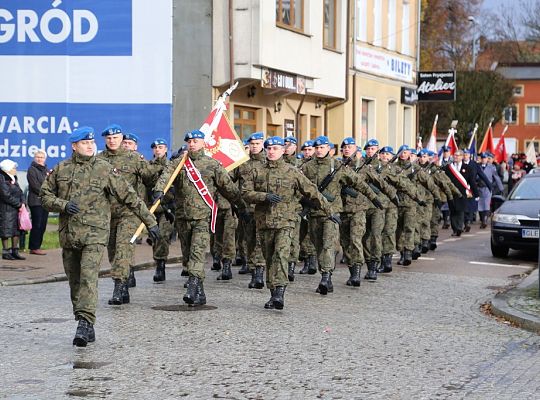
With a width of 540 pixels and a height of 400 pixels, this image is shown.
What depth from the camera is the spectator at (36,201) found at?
661 inches

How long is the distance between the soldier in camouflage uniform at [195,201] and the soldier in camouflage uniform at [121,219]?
0.59 metres

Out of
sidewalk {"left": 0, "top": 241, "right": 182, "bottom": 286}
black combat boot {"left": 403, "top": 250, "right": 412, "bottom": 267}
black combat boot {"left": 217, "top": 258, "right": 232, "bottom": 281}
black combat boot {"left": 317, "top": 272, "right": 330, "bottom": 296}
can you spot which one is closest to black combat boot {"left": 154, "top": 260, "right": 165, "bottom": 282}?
black combat boot {"left": 217, "top": 258, "right": 232, "bottom": 281}

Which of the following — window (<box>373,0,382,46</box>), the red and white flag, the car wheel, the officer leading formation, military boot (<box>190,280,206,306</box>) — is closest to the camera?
the officer leading formation

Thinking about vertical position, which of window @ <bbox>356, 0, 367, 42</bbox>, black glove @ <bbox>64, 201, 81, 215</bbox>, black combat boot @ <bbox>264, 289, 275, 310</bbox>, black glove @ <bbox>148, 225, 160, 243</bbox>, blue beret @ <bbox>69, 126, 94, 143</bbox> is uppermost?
window @ <bbox>356, 0, 367, 42</bbox>

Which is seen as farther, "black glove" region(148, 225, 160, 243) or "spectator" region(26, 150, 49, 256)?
"spectator" region(26, 150, 49, 256)

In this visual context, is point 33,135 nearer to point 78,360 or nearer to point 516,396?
point 78,360

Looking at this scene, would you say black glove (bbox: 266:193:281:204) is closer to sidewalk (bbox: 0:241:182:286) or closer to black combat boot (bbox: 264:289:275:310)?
black combat boot (bbox: 264:289:275:310)

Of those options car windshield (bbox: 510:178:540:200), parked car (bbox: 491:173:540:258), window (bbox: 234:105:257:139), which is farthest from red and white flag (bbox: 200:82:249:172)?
window (bbox: 234:105:257:139)

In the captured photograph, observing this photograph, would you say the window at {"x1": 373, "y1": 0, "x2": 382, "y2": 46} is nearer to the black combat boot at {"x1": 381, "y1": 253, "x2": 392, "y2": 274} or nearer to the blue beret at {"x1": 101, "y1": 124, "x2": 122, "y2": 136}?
the black combat boot at {"x1": 381, "y1": 253, "x2": 392, "y2": 274}

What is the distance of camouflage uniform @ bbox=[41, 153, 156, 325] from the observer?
904 centimetres

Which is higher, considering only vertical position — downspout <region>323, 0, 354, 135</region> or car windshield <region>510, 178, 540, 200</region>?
downspout <region>323, 0, 354, 135</region>

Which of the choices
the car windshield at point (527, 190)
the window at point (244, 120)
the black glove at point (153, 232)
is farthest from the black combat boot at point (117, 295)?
the window at point (244, 120)

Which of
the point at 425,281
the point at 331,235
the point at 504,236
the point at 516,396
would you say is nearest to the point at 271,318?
the point at 331,235

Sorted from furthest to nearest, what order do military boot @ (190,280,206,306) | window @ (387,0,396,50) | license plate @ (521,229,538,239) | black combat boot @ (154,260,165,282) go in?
window @ (387,0,396,50), license plate @ (521,229,538,239), black combat boot @ (154,260,165,282), military boot @ (190,280,206,306)
